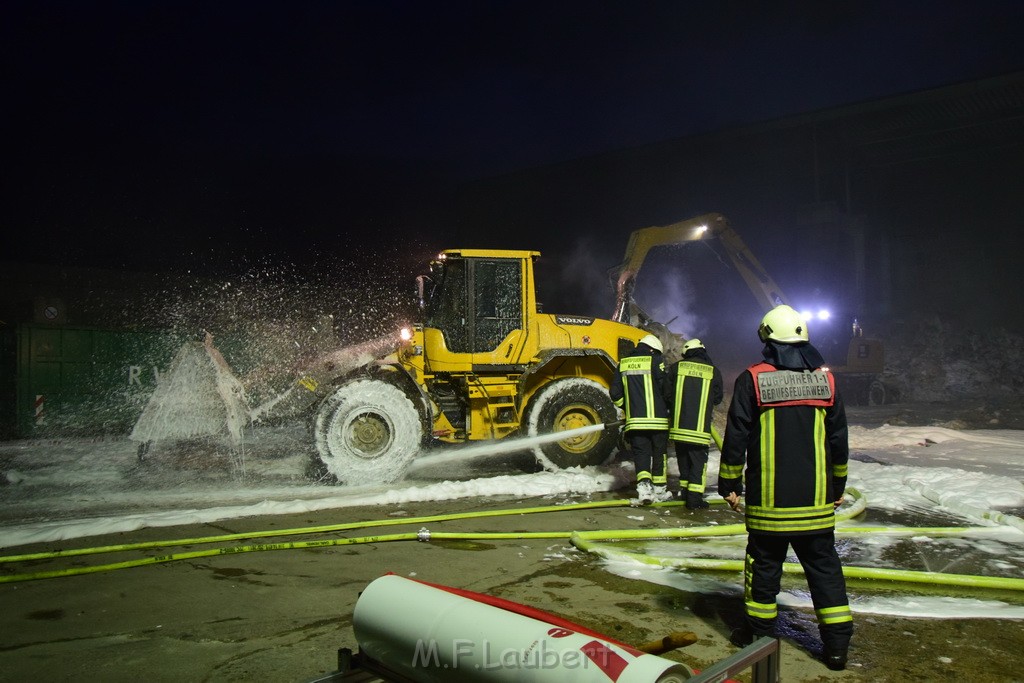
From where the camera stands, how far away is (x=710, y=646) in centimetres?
333

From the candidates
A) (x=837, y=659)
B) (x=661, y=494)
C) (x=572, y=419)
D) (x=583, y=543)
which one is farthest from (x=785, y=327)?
(x=572, y=419)

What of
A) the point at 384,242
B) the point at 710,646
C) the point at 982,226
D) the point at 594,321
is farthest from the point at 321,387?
the point at 982,226

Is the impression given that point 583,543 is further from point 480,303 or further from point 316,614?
point 480,303

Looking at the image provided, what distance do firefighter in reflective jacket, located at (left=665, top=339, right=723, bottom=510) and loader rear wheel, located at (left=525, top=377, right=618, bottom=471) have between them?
1.63m

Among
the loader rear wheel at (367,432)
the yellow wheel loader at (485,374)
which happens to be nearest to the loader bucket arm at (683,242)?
the yellow wheel loader at (485,374)

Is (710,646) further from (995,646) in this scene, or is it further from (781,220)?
(781,220)

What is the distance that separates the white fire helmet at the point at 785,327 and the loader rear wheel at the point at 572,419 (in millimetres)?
4746

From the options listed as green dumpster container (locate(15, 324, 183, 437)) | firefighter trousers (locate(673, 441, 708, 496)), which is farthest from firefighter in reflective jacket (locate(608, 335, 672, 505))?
green dumpster container (locate(15, 324, 183, 437))

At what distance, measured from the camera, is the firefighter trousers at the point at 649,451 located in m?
6.68

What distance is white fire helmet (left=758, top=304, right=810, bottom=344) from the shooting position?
345 cm

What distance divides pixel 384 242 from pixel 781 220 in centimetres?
1460

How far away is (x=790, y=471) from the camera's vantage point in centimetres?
330

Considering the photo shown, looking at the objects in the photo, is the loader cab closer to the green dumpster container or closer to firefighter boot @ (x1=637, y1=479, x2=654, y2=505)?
firefighter boot @ (x1=637, y1=479, x2=654, y2=505)

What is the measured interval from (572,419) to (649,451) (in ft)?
5.54
